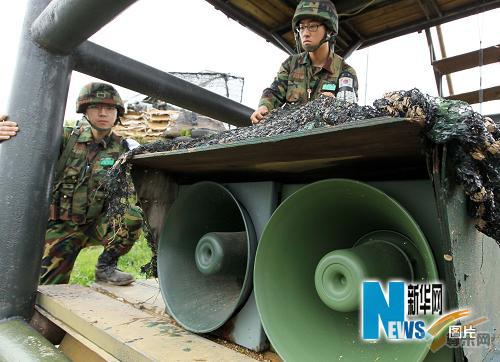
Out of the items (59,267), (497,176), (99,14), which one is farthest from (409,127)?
(59,267)

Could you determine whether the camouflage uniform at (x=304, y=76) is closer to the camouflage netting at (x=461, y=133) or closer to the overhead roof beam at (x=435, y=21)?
the overhead roof beam at (x=435, y=21)

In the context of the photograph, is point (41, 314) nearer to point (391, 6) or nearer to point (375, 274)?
point (375, 274)

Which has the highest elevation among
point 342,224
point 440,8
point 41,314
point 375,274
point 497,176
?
point 440,8

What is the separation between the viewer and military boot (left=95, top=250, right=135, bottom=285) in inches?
110

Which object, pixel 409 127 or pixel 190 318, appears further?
pixel 190 318

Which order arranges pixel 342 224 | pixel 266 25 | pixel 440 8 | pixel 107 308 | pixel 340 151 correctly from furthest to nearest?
pixel 266 25
pixel 440 8
pixel 107 308
pixel 342 224
pixel 340 151

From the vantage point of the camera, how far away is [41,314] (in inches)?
86.8

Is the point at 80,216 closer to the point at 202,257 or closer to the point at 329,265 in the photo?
the point at 202,257

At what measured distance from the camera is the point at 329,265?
4.10ft

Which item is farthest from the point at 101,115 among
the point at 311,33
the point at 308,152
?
the point at 308,152

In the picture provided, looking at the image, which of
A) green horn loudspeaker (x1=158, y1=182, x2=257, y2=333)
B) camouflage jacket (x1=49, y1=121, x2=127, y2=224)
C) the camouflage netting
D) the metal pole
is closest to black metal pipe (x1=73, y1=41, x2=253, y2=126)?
the metal pole

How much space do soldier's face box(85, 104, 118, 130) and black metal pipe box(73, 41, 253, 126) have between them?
80 centimetres

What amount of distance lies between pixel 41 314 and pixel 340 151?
6.19 ft

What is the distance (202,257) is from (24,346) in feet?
2.76
